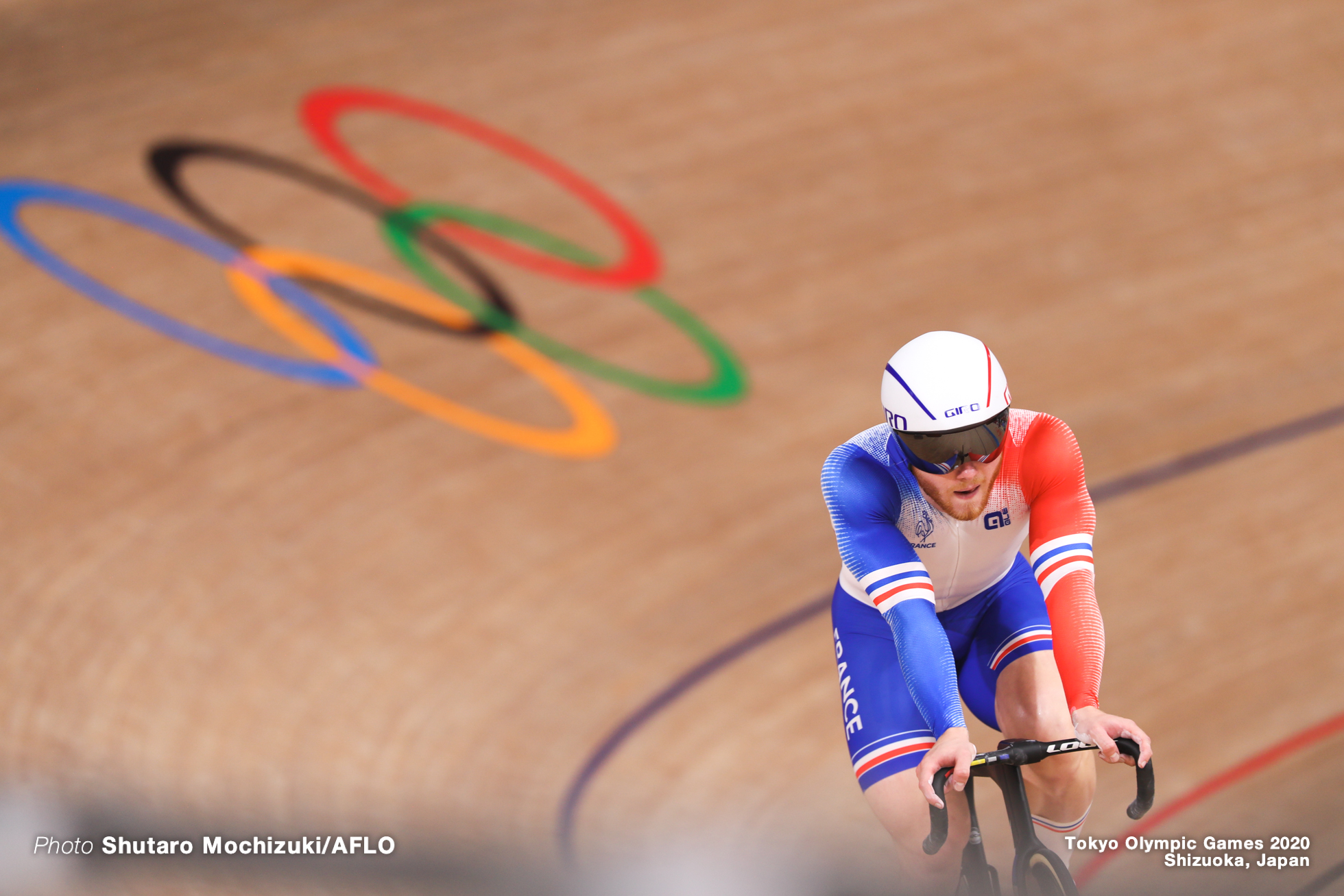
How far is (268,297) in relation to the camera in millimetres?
4984

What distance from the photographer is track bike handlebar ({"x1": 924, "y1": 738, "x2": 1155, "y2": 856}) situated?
170 cm

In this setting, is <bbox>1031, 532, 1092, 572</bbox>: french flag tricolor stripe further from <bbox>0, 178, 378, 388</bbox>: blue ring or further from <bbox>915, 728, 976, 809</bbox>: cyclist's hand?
<bbox>0, 178, 378, 388</bbox>: blue ring

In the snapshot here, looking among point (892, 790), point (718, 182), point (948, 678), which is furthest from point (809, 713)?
point (718, 182)

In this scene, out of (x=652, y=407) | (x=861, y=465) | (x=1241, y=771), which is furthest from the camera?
(x=652, y=407)

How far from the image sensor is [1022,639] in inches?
87.5

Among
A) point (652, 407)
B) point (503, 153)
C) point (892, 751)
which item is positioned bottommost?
point (892, 751)

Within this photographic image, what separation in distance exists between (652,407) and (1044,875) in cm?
288

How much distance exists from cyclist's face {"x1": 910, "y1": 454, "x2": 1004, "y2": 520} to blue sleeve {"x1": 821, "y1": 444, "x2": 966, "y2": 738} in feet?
0.25

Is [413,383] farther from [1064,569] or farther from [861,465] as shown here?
[1064,569]

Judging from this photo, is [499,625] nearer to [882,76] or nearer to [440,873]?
[440,873]

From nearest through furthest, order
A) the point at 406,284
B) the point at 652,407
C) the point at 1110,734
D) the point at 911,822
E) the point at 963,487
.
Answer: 1. the point at 1110,734
2. the point at 963,487
3. the point at 911,822
4. the point at 652,407
5. the point at 406,284

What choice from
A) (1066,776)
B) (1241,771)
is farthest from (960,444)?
(1241,771)

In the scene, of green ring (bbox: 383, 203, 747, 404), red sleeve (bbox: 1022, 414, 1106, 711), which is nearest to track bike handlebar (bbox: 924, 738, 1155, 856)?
red sleeve (bbox: 1022, 414, 1106, 711)

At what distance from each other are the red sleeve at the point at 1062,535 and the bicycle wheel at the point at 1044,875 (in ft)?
0.85
